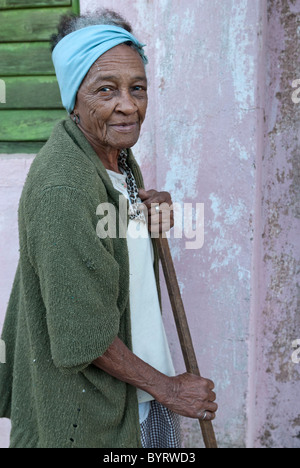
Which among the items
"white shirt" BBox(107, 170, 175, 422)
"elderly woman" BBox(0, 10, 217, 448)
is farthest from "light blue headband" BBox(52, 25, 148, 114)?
"white shirt" BBox(107, 170, 175, 422)

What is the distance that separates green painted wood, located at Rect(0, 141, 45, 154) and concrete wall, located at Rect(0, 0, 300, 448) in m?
0.56

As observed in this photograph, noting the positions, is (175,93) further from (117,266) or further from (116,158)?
(117,266)

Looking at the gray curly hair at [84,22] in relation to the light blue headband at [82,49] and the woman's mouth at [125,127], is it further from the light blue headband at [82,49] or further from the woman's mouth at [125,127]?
the woman's mouth at [125,127]

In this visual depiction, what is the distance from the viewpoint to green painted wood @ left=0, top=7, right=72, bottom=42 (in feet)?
9.38

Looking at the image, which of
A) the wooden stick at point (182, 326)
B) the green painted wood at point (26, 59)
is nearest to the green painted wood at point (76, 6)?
the green painted wood at point (26, 59)

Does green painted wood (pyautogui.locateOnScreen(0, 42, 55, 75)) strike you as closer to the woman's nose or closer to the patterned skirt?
the woman's nose

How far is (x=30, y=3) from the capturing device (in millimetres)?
2865

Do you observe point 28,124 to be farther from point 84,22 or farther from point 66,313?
point 66,313

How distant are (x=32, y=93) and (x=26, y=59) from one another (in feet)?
0.56

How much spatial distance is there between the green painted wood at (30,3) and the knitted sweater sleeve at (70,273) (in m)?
1.61

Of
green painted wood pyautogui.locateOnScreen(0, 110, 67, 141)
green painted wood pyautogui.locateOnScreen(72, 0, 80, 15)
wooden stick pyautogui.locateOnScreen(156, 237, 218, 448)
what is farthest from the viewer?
green painted wood pyautogui.locateOnScreen(0, 110, 67, 141)

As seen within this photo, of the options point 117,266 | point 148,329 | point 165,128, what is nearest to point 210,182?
point 165,128

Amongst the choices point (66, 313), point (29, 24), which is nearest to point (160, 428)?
point (66, 313)

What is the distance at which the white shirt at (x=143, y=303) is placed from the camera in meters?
1.94
